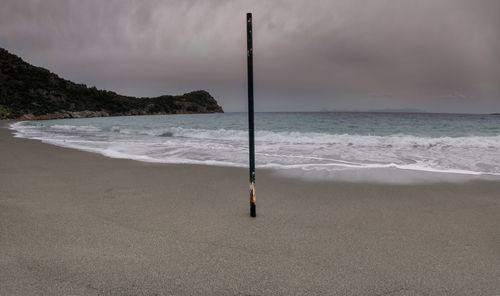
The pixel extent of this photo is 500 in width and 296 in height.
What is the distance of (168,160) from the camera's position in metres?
7.98

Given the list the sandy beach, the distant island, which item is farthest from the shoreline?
the distant island

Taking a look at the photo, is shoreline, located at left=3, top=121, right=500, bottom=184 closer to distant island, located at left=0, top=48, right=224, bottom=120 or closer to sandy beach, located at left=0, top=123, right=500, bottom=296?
sandy beach, located at left=0, top=123, right=500, bottom=296

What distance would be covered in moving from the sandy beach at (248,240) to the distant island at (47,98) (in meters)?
66.4

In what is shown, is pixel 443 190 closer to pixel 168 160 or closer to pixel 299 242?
pixel 299 242

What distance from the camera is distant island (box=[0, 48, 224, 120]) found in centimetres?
6850

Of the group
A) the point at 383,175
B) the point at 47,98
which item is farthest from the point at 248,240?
the point at 47,98

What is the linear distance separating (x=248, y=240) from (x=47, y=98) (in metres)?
97.4

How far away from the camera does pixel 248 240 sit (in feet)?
9.11

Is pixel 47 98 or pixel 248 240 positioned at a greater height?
pixel 47 98

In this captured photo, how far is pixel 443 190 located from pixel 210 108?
186652mm

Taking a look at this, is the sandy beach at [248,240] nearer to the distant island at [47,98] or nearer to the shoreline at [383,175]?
the shoreline at [383,175]

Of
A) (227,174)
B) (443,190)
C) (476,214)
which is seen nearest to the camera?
(476,214)

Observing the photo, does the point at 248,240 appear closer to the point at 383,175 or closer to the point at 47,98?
the point at 383,175

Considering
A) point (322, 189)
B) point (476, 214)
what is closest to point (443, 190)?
point (476, 214)
